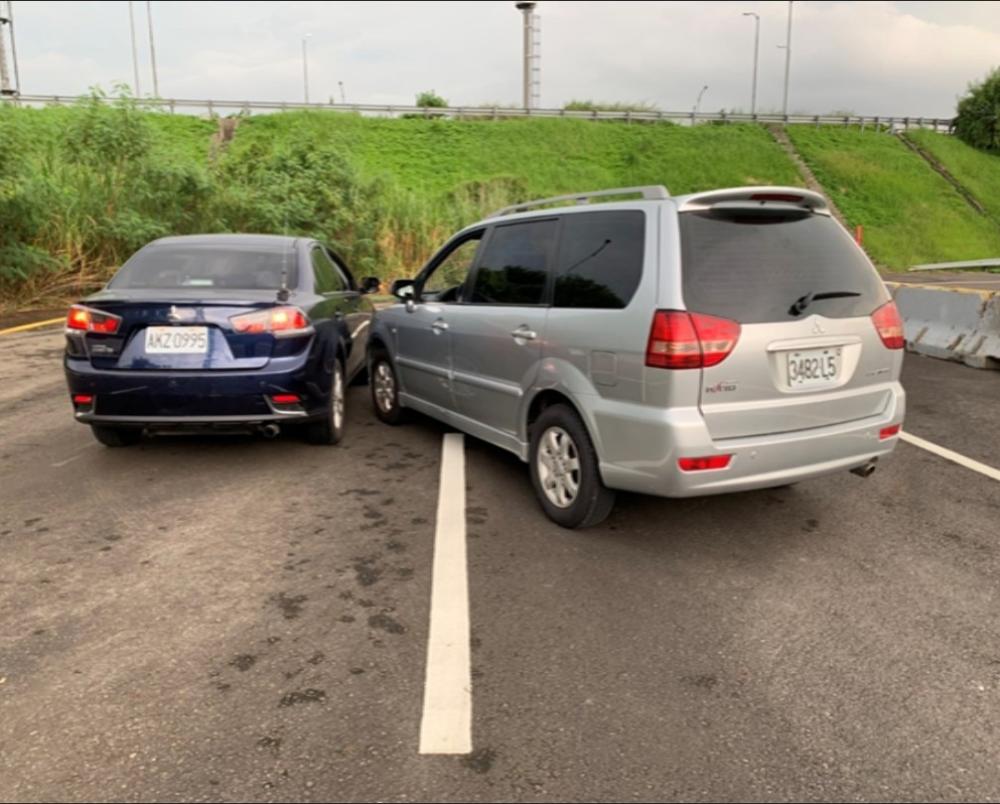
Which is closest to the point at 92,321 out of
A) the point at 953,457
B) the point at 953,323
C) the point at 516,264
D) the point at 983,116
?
the point at 516,264

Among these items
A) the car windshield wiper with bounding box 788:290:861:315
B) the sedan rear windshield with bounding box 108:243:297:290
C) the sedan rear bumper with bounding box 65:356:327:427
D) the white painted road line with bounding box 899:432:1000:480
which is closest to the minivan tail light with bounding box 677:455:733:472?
the car windshield wiper with bounding box 788:290:861:315

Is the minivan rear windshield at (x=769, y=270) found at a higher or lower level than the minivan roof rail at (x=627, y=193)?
lower

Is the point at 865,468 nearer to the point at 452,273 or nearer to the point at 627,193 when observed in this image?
the point at 627,193

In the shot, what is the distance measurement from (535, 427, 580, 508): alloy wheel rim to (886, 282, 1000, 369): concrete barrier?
6759 mm

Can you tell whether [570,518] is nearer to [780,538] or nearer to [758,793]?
[780,538]

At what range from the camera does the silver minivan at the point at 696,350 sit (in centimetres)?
355

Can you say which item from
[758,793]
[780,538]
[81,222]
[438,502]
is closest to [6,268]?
[81,222]

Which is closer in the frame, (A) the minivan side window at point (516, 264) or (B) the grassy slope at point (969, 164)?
(A) the minivan side window at point (516, 264)

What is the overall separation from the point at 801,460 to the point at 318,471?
307cm

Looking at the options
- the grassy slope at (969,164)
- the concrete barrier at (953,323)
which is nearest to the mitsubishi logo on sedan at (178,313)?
the concrete barrier at (953,323)

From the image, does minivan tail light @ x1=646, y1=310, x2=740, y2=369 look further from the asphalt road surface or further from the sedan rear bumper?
the sedan rear bumper

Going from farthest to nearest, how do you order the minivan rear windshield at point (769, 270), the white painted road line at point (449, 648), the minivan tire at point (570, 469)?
the minivan tire at point (570, 469), the minivan rear windshield at point (769, 270), the white painted road line at point (449, 648)

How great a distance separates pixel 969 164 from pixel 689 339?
51.7 metres

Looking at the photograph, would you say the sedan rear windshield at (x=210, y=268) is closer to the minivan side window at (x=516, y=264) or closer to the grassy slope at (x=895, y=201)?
the minivan side window at (x=516, y=264)
